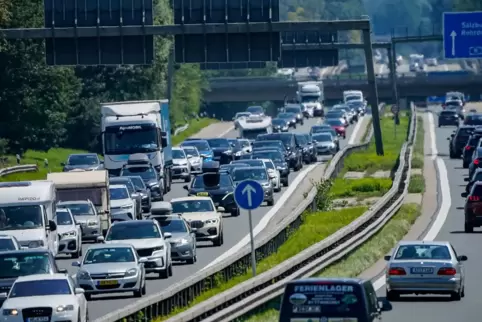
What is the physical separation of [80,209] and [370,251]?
34.1ft

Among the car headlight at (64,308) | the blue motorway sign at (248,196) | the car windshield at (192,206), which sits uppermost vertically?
the blue motorway sign at (248,196)

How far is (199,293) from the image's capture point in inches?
1104

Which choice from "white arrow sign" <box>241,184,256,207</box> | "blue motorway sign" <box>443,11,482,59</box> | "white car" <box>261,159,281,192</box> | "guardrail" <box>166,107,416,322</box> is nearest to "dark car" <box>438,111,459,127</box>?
"blue motorway sign" <box>443,11,482,59</box>

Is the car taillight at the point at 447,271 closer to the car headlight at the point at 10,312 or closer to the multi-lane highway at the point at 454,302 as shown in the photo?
the multi-lane highway at the point at 454,302

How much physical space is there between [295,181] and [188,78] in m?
62.4

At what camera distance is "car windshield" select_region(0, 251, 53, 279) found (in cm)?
3075

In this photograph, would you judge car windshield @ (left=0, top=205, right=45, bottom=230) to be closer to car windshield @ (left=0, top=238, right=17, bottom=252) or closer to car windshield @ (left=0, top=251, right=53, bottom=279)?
car windshield @ (left=0, top=238, right=17, bottom=252)

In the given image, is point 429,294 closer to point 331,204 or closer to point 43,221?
point 43,221

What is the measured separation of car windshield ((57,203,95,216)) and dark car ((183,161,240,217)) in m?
6.82

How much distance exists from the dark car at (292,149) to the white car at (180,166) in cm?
486

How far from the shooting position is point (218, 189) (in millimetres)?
54812

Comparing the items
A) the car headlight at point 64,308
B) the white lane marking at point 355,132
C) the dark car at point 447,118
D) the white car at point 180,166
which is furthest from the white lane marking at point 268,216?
the dark car at point 447,118

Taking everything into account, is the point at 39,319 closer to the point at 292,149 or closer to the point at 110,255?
the point at 110,255

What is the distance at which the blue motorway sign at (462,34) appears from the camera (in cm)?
7200
